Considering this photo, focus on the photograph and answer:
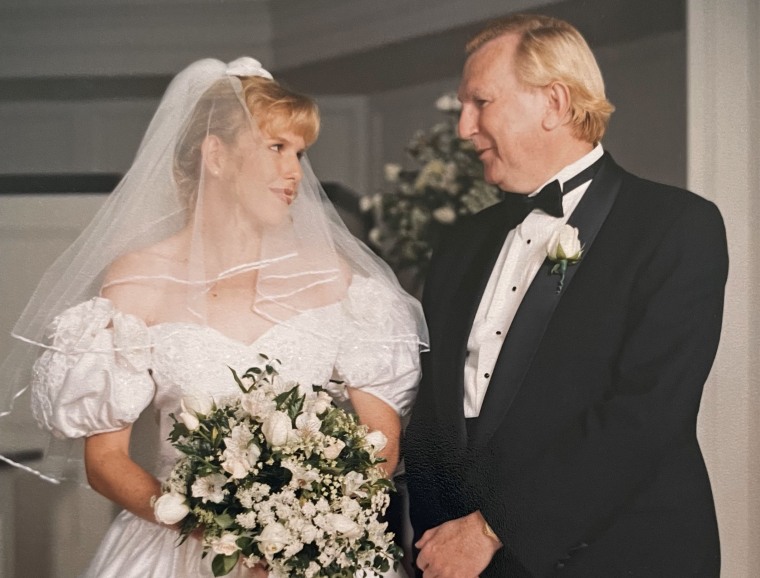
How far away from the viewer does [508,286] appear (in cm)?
216

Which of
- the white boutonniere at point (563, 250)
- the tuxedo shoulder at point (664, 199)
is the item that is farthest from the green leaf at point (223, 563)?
the tuxedo shoulder at point (664, 199)

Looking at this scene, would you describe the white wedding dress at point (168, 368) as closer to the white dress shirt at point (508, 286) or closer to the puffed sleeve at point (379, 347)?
the puffed sleeve at point (379, 347)

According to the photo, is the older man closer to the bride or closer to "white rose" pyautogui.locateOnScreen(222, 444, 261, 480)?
the bride

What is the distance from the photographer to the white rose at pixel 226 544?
1.82m

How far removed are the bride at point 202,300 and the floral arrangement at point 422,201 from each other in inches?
2.6

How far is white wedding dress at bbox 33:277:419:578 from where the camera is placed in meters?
2.05

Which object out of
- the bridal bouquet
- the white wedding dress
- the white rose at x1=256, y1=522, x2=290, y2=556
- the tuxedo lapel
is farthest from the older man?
the white rose at x1=256, y1=522, x2=290, y2=556

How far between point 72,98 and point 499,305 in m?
1.22

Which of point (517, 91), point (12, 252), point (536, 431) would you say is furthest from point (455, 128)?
point (12, 252)

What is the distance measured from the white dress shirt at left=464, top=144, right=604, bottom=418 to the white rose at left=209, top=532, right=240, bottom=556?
24.8 inches

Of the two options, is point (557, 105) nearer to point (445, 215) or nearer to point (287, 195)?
point (445, 215)

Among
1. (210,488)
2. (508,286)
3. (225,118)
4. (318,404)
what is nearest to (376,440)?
(318,404)

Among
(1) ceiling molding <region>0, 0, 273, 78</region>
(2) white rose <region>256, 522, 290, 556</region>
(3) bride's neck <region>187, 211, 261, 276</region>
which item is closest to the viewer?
(2) white rose <region>256, 522, 290, 556</region>

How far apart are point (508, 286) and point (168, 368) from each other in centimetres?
80
